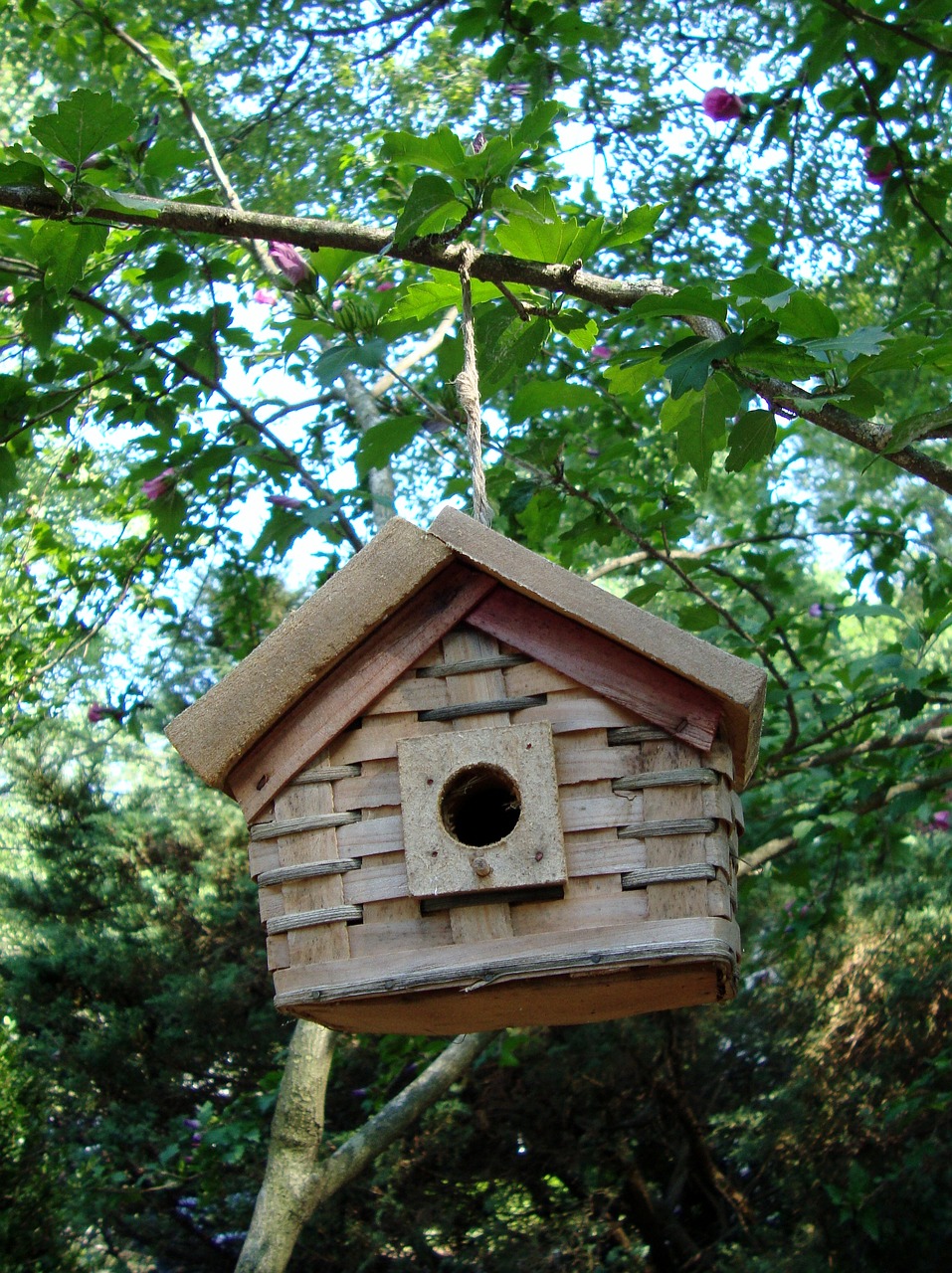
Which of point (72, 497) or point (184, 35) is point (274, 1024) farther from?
point (184, 35)

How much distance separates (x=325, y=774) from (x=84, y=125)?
0.95m

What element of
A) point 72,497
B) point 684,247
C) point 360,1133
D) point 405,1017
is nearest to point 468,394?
point 405,1017

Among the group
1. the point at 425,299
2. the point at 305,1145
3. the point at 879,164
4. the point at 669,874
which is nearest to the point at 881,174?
the point at 879,164

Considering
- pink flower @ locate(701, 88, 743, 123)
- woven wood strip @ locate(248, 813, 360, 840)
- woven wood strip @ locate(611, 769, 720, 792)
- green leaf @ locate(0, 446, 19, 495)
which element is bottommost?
woven wood strip @ locate(611, 769, 720, 792)

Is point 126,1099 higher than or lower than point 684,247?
lower

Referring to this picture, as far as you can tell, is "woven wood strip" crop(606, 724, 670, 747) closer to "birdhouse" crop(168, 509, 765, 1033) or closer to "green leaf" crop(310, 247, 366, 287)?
"birdhouse" crop(168, 509, 765, 1033)

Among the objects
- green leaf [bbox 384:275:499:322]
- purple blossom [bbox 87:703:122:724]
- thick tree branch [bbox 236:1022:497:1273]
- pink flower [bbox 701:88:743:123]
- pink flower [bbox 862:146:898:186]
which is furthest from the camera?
purple blossom [bbox 87:703:122:724]

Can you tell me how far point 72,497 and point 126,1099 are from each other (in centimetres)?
403

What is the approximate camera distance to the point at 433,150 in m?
1.56

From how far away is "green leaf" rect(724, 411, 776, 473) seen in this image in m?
1.65

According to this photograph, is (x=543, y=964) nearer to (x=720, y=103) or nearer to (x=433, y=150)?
(x=433, y=150)

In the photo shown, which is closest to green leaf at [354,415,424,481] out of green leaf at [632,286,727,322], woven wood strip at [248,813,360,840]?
green leaf at [632,286,727,322]

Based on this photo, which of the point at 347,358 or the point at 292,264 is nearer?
the point at 347,358

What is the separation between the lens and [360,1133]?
12.0ft
